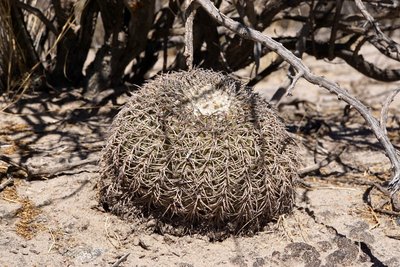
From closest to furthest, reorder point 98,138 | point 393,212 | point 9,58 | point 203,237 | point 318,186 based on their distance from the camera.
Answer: point 203,237, point 393,212, point 318,186, point 98,138, point 9,58

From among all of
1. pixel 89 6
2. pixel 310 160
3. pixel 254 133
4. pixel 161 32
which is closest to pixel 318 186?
pixel 310 160

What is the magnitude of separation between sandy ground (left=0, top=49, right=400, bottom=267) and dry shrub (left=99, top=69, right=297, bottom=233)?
147mm

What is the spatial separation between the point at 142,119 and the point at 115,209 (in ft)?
1.94

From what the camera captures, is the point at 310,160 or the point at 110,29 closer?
the point at 310,160

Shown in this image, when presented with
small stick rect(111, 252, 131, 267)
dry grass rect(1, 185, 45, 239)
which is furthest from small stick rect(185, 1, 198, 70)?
dry grass rect(1, 185, 45, 239)

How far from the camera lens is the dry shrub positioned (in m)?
4.07

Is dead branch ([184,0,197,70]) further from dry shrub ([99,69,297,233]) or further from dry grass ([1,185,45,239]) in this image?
dry grass ([1,185,45,239])

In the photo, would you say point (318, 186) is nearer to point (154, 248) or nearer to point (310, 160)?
point (310, 160)

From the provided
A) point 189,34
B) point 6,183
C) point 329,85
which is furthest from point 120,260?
point 329,85

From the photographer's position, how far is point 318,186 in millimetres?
5176

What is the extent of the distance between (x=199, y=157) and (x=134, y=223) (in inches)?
25.1

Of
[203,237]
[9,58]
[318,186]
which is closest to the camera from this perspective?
[203,237]

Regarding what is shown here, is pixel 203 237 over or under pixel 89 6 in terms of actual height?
under

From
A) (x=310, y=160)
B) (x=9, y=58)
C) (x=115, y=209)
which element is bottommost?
(x=310, y=160)
